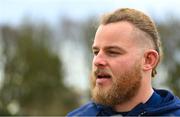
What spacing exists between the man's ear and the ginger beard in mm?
83

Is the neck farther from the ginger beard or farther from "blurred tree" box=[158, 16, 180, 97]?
"blurred tree" box=[158, 16, 180, 97]

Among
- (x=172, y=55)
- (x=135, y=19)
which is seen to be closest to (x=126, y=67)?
(x=135, y=19)

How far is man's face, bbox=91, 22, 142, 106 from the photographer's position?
3137mm

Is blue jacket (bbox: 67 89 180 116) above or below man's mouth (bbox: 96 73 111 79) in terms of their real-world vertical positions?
below

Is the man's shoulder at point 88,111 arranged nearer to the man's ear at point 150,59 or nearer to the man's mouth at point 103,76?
the man's mouth at point 103,76

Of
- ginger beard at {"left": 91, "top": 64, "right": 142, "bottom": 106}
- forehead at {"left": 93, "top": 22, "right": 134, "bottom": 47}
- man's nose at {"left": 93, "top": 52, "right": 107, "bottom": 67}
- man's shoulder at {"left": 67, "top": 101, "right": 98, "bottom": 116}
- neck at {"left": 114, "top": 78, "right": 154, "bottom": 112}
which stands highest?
forehead at {"left": 93, "top": 22, "right": 134, "bottom": 47}

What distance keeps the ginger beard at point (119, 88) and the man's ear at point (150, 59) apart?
0.27ft

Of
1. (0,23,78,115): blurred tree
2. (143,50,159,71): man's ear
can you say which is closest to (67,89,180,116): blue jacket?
(143,50,159,71): man's ear

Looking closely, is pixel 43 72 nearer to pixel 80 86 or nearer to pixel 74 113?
pixel 80 86

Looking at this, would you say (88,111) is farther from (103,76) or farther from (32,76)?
(32,76)

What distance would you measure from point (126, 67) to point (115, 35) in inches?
8.1

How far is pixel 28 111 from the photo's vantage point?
103 feet

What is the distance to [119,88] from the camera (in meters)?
3.17

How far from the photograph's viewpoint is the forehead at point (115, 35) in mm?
3145
